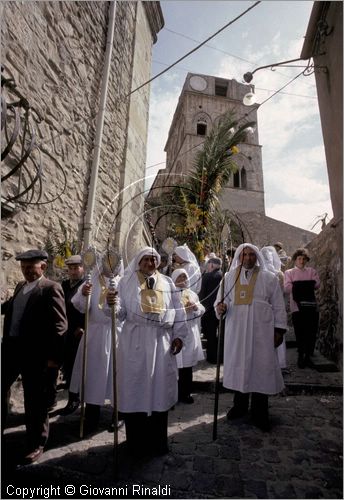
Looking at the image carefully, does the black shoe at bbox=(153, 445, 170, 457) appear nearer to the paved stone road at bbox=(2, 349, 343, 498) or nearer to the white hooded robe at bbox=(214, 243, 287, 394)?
the paved stone road at bbox=(2, 349, 343, 498)

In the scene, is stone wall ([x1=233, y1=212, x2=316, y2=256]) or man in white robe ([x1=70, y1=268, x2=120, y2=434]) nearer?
man in white robe ([x1=70, y1=268, x2=120, y2=434])

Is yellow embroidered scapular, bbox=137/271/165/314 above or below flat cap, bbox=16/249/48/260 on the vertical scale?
below

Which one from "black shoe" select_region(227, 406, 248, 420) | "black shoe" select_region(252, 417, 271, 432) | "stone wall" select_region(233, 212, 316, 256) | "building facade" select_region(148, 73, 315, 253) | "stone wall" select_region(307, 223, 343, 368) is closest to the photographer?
"black shoe" select_region(252, 417, 271, 432)

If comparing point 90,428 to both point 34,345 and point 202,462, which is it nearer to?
point 34,345

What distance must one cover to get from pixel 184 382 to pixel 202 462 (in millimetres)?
1636

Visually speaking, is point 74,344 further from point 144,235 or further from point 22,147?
point 144,235

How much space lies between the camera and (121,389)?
3.01m

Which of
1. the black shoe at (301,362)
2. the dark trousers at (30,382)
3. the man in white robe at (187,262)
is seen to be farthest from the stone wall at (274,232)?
the dark trousers at (30,382)

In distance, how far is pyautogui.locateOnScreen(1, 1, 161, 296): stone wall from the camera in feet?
14.9

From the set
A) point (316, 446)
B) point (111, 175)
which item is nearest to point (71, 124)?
point (111, 175)

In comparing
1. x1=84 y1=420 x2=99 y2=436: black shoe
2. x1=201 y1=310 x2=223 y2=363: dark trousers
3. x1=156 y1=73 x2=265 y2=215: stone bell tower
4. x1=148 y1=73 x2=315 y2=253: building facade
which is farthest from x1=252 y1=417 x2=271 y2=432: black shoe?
x1=156 y1=73 x2=265 y2=215: stone bell tower

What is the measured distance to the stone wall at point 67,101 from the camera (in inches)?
179

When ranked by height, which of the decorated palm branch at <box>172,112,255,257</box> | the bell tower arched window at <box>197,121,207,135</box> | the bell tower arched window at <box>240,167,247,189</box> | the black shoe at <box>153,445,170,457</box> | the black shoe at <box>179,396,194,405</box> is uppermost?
the bell tower arched window at <box>197,121,207,135</box>

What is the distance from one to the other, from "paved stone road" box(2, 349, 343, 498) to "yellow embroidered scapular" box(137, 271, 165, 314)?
1.41 meters
